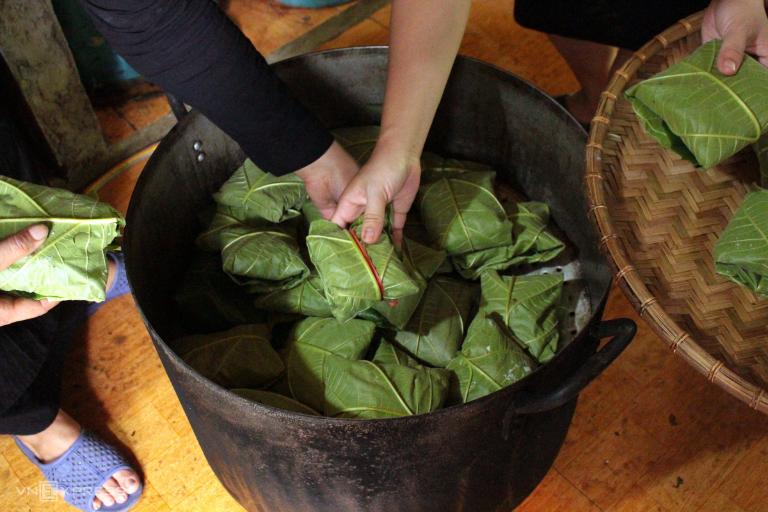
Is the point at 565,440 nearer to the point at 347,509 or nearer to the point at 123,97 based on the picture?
the point at 347,509

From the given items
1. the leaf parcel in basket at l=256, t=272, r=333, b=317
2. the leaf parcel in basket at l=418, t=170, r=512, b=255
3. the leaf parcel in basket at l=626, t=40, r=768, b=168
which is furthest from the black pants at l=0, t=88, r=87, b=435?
the leaf parcel in basket at l=626, t=40, r=768, b=168

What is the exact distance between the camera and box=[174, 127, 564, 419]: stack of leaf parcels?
1.63m

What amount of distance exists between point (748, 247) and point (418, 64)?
0.81 meters

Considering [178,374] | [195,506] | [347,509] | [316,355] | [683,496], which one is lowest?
[683,496]

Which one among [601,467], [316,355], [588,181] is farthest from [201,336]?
[601,467]

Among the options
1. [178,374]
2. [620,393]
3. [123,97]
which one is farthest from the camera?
[123,97]

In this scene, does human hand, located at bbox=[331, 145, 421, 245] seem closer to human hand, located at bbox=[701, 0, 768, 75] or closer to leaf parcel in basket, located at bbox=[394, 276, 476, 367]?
leaf parcel in basket, located at bbox=[394, 276, 476, 367]

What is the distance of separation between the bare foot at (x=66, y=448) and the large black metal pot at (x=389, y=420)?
0.33 meters

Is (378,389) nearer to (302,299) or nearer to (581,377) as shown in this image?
(302,299)

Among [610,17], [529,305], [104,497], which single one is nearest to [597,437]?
[529,305]

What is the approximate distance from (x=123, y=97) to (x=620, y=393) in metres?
2.17

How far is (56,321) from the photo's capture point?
2.01 meters

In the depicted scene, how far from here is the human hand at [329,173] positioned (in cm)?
168

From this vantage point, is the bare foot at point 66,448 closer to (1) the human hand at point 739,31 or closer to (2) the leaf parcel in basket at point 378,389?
(2) the leaf parcel in basket at point 378,389
